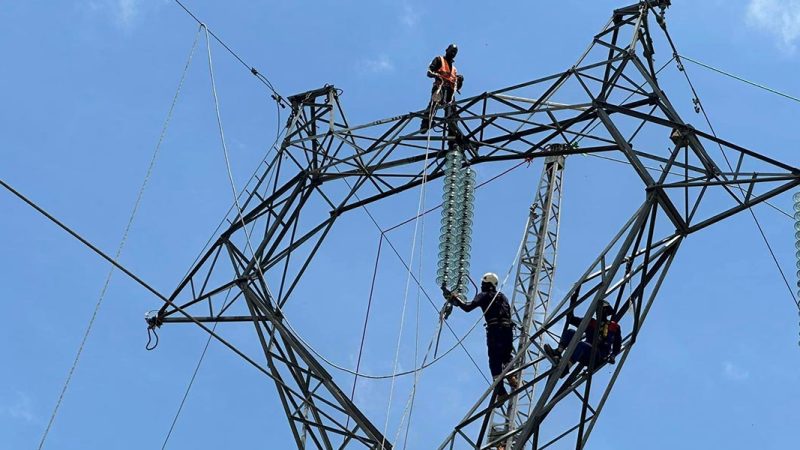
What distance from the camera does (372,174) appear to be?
25.2m

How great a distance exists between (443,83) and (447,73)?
10.1 inches

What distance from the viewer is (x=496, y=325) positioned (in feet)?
81.8

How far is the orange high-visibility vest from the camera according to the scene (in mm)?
25141

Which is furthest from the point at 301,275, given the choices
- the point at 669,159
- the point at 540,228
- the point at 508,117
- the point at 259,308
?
the point at 540,228

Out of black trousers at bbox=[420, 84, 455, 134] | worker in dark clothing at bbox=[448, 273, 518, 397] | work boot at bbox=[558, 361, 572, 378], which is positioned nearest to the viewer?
work boot at bbox=[558, 361, 572, 378]

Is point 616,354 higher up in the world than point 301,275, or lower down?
lower down

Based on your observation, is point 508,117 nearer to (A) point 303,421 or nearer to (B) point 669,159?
(B) point 669,159

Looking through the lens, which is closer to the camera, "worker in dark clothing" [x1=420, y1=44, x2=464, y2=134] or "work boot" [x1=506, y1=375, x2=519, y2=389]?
"worker in dark clothing" [x1=420, y1=44, x2=464, y2=134]

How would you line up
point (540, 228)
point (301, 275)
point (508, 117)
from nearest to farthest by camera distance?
1. point (508, 117)
2. point (301, 275)
3. point (540, 228)

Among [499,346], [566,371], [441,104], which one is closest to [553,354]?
[566,371]

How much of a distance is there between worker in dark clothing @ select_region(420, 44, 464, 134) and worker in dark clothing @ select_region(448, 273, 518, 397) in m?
2.51

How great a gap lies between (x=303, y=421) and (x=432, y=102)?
497cm

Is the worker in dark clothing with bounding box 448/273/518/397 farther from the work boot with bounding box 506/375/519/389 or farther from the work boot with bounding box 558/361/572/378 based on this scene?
the work boot with bounding box 506/375/519/389

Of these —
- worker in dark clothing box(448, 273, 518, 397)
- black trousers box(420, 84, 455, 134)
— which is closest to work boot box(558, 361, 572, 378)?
worker in dark clothing box(448, 273, 518, 397)
